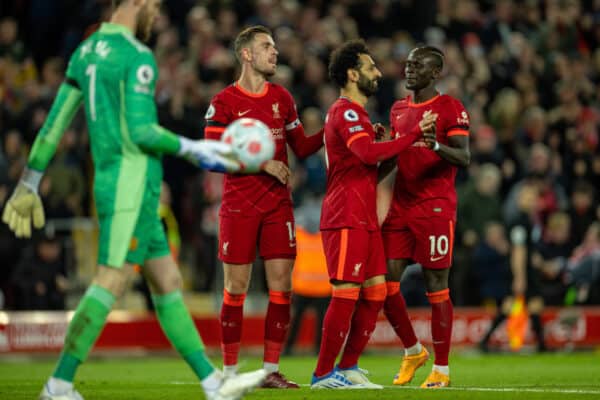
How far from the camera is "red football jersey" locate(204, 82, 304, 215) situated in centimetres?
995

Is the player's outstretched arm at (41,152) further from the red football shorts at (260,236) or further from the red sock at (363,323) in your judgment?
the red sock at (363,323)

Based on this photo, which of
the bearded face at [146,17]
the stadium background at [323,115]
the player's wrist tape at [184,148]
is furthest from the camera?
the stadium background at [323,115]

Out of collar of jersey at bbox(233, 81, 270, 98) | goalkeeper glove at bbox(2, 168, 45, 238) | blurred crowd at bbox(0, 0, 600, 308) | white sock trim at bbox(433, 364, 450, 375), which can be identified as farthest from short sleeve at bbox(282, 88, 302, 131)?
blurred crowd at bbox(0, 0, 600, 308)

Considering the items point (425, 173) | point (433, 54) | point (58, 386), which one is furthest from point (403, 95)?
point (58, 386)

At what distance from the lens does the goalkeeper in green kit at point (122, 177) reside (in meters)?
7.49

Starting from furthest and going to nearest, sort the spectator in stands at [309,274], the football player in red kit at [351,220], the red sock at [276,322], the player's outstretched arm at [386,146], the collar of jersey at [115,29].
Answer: the spectator in stands at [309,274] → the red sock at [276,322] → the football player in red kit at [351,220] → the player's outstretched arm at [386,146] → the collar of jersey at [115,29]

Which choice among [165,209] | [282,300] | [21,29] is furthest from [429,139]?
[21,29]

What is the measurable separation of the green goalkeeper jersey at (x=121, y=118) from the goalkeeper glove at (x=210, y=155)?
2.8 inches

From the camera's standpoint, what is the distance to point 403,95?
63.8ft

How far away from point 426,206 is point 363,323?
1.11m

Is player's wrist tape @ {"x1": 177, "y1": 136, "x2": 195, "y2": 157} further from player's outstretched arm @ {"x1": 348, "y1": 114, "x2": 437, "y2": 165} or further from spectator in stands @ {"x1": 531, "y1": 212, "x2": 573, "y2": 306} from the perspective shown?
spectator in stands @ {"x1": 531, "y1": 212, "x2": 573, "y2": 306}

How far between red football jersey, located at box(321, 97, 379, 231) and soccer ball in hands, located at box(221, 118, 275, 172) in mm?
1764

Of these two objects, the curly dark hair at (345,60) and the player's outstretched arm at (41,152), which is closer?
the player's outstretched arm at (41,152)

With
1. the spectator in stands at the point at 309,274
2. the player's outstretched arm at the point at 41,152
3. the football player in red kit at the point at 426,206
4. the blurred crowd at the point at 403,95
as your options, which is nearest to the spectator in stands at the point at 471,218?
the blurred crowd at the point at 403,95
